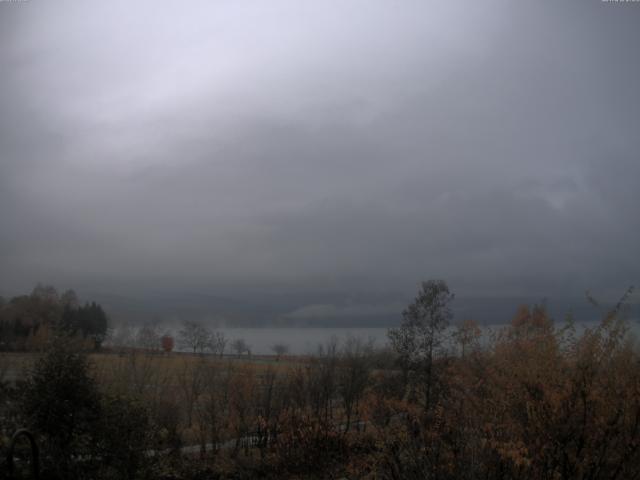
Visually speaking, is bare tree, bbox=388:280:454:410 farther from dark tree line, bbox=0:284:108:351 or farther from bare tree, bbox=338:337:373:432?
dark tree line, bbox=0:284:108:351

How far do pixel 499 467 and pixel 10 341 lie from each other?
28.0 metres

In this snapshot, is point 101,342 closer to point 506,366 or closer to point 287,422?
point 287,422

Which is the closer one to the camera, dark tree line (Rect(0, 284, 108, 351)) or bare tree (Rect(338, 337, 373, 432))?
bare tree (Rect(338, 337, 373, 432))

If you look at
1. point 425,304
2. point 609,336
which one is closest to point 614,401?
point 609,336

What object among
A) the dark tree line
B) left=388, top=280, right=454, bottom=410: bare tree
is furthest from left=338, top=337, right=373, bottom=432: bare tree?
the dark tree line

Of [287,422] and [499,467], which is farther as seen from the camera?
[287,422]

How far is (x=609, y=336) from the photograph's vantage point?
41.1 feet

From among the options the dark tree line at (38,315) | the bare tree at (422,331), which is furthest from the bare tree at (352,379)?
the dark tree line at (38,315)

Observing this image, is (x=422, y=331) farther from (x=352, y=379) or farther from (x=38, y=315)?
(x=38, y=315)

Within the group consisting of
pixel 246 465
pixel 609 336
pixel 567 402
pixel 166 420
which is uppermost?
pixel 609 336

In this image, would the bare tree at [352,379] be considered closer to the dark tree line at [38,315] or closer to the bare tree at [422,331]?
the bare tree at [422,331]

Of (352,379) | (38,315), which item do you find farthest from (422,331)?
(38,315)

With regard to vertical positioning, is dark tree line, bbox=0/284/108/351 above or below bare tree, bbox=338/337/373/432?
above

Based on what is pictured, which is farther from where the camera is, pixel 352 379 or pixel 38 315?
pixel 38 315
